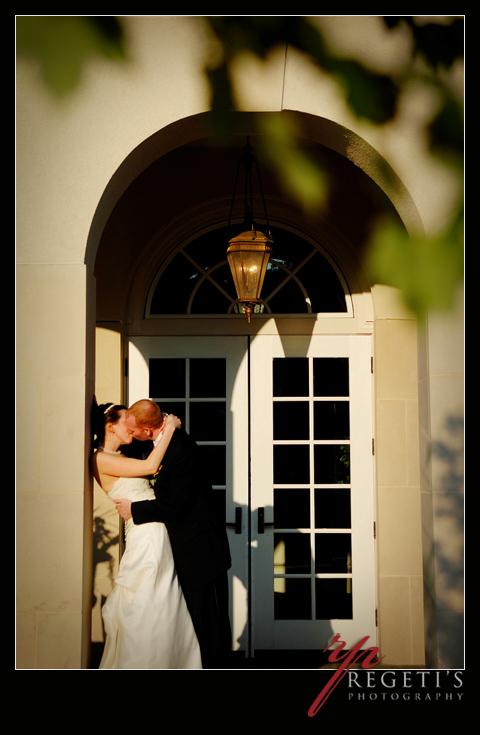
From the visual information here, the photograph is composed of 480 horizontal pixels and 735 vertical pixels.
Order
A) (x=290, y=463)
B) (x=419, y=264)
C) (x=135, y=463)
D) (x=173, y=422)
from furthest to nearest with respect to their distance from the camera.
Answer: (x=290, y=463) → (x=173, y=422) → (x=135, y=463) → (x=419, y=264)

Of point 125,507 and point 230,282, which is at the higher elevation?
point 230,282

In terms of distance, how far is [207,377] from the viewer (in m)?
5.39

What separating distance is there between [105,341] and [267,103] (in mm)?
2712

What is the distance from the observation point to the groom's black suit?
11.8 ft

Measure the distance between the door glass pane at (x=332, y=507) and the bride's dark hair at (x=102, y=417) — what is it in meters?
2.35

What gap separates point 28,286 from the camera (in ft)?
10.4

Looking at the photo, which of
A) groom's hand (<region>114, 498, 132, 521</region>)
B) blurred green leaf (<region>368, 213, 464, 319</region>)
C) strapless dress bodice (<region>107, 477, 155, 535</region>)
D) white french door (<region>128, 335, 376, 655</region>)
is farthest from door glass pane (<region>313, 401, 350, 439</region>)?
blurred green leaf (<region>368, 213, 464, 319</region>)

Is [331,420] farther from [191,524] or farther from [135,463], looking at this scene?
[135,463]

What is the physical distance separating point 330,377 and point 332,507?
3.75ft

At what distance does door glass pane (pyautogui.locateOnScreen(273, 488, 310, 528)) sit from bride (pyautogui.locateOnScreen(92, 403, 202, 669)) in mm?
1790

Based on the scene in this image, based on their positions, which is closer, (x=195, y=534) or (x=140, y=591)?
(x=140, y=591)

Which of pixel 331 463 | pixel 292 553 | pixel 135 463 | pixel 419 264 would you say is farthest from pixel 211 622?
pixel 419 264

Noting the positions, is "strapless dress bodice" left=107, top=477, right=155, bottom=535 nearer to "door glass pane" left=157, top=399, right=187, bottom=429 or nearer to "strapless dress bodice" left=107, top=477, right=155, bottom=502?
"strapless dress bodice" left=107, top=477, right=155, bottom=502

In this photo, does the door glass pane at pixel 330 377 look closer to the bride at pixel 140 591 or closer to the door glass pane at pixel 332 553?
the door glass pane at pixel 332 553
